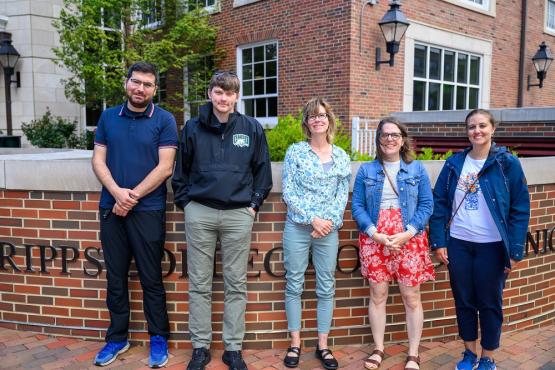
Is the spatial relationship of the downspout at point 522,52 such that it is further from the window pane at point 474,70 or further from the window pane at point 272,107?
the window pane at point 272,107

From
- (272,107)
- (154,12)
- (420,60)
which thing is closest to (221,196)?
(272,107)

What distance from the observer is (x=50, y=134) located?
13.0 m

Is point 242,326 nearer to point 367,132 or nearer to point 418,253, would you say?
point 418,253

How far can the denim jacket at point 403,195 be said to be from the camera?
3.11 meters

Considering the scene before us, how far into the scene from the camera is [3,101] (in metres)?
14.7

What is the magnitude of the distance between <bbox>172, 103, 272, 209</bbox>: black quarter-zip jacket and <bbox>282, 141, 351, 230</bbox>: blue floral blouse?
0.17m

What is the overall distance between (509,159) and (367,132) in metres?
6.81

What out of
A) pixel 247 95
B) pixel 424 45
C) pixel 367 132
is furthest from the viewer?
pixel 247 95

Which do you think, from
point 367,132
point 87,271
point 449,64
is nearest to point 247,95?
point 367,132

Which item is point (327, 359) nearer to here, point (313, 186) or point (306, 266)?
point (306, 266)

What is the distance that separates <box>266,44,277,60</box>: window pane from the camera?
445 inches

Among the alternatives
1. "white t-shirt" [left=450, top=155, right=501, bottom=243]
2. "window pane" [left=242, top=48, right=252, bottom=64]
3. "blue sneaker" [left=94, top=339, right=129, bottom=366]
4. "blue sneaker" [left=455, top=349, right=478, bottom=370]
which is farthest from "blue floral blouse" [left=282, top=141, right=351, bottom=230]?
"window pane" [left=242, top=48, right=252, bottom=64]

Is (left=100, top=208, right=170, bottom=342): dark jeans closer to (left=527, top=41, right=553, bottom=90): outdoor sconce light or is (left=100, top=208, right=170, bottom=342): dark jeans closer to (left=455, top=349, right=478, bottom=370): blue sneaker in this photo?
(left=455, top=349, right=478, bottom=370): blue sneaker

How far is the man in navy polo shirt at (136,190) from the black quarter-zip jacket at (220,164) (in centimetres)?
13
